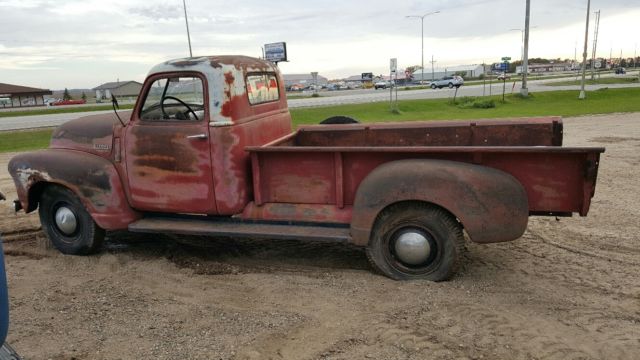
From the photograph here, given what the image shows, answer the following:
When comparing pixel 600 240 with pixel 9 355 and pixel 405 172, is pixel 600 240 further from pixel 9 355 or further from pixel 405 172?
pixel 9 355

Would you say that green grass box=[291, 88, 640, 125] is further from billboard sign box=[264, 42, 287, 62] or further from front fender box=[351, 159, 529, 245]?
front fender box=[351, 159, 529, 245]

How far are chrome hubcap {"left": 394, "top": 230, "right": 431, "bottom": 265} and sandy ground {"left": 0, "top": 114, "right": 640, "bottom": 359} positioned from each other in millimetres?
194

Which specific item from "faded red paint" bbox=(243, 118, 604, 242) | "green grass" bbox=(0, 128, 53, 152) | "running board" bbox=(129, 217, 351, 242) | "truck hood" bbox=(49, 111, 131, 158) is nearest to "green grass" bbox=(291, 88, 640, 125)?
"green grass" bbox=(0, 128, 53, 152)

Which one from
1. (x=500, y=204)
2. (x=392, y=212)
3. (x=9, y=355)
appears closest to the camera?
(x=9, y=355)

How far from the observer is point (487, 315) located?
142 inches

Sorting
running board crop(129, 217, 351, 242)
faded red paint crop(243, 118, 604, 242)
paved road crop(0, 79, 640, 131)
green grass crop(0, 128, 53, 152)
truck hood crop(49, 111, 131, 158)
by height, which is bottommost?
paved road crop(0, 79, 640, 131)

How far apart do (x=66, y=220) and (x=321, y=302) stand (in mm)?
2890

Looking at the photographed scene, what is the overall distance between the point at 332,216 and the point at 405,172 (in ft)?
2.55

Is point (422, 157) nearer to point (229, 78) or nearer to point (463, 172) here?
point (463, 172)

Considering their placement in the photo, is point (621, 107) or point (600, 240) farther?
point (621, 107)

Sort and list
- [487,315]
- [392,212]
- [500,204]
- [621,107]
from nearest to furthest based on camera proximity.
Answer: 1. [487,315]
2. [500,204]
3. [392,212]
4. [621,107]

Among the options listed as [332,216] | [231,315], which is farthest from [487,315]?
[231,315]

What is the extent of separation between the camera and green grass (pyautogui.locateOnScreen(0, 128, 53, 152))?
15.0 m

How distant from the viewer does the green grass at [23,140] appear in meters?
15.0
